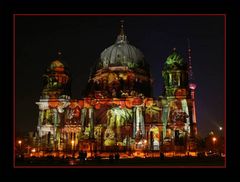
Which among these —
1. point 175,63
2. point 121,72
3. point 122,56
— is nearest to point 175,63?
point 175,63

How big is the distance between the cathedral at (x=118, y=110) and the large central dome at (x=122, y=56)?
0.59 feet

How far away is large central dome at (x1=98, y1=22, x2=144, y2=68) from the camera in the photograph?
34.2m

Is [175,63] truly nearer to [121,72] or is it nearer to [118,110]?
[121,72]

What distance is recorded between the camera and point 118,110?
29984 mm

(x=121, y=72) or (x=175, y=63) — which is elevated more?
(x=175, y=63)

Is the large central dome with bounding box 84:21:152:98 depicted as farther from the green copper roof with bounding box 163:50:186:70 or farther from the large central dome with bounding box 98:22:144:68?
the green copper roof with bounding box 163:50:186:70

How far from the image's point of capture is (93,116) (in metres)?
29.8

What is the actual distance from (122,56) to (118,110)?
20.6 ft

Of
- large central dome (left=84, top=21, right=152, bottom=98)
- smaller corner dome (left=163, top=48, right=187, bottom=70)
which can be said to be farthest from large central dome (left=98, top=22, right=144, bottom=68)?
smaller corner dome (left=163, top=48, right=187, bottom=70)

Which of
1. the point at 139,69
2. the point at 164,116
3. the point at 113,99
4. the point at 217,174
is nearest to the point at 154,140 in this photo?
the point at 164,116

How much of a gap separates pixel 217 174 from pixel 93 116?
1901cm

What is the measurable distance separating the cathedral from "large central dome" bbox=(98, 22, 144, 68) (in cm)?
18
